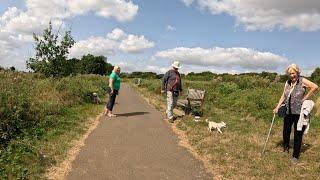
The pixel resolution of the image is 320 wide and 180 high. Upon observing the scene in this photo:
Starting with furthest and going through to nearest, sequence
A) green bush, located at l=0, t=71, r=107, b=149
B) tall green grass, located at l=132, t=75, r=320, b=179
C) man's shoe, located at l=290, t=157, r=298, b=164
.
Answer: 1. green bush, located at l=0, t=71, r=107, b=149
2. man's shoe, located at l=290, t=157, r=298, b=164
3. tall green grass, located at l=132, t=75, r=320, b=179

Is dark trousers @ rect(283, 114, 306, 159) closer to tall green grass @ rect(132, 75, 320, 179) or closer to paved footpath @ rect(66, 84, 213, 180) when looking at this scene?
tall green grass @ rect(132, 75, 320, 179)

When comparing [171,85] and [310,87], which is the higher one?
[310,87]

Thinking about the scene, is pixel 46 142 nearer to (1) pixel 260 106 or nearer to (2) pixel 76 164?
(2) pixel 76 164

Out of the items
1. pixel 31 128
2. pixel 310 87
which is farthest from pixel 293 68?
pixel 31 128

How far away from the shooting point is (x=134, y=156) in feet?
29.4

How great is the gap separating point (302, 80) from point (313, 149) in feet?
6.61

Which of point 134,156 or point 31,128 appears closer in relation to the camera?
point 134,156

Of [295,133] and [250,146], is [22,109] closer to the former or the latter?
[250,146]

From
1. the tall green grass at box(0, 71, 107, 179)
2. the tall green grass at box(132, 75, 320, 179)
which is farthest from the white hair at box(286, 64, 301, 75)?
the tall green grass at box(0, 71, 107, 179)

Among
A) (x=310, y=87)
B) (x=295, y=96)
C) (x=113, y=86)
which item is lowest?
(x=113, y=86)

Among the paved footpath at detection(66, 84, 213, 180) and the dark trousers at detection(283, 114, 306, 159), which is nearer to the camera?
the paved footpath at detection(66, 84, 213, 180)

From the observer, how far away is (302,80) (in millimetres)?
9031

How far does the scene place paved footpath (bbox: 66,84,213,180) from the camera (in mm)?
7676

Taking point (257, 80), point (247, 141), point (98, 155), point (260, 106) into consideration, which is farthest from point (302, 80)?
point (257, 80)
